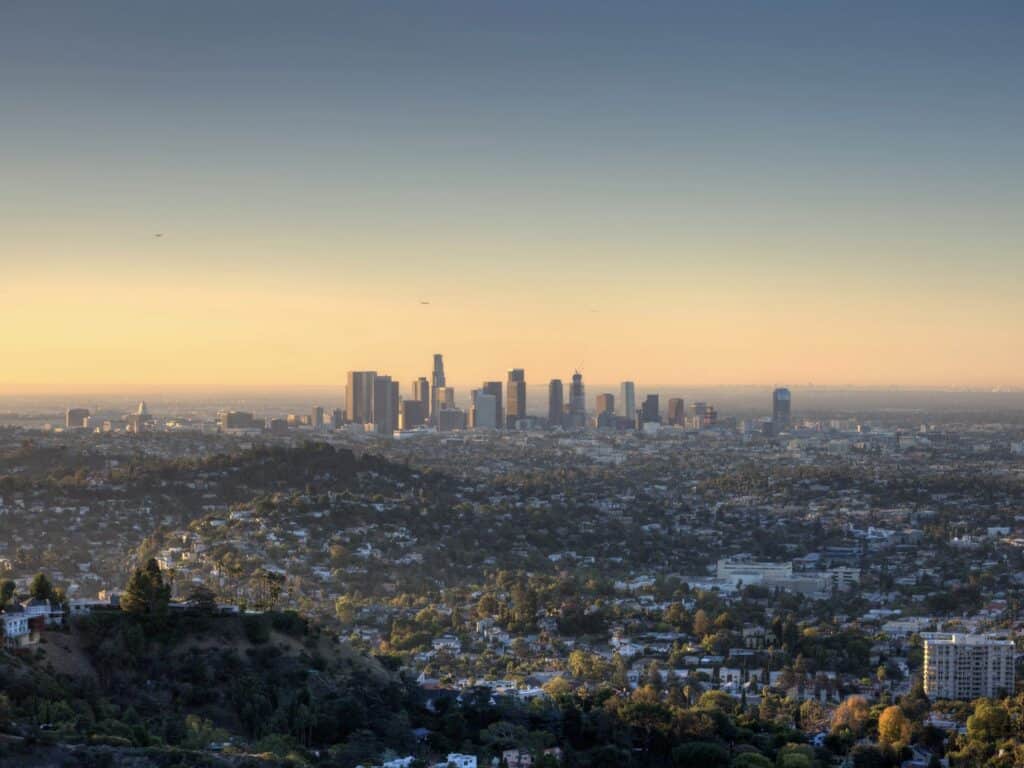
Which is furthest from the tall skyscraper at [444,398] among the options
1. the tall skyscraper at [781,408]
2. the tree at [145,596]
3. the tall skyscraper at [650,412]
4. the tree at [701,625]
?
the tree at [145,596]

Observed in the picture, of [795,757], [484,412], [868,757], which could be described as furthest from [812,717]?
[484,412]

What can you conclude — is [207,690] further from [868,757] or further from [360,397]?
[360,397]

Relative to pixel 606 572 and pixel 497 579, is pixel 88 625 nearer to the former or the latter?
pixel 497 579

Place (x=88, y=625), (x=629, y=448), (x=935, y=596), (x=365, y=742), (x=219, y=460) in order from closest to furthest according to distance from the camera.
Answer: (x=365, y=742)
(x=88, y=625)
(x=935, y=596)
(x=219, y=460)
(x=629, y=448)

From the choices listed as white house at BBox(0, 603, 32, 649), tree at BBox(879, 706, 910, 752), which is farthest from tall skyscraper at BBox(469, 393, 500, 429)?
white house at BBox(0, 603, 32, 649)

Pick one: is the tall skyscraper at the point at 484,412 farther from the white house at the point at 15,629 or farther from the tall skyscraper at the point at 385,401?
the white house at the point at 15,629

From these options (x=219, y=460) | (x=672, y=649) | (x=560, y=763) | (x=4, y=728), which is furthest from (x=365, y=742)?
(x=219, y=460)

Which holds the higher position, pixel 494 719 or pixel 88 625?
pixel 88 625
